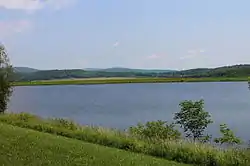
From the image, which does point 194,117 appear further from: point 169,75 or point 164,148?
point 169,75

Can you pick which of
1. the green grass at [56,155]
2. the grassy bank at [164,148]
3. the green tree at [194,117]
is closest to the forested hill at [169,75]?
the green tree at [194,117]

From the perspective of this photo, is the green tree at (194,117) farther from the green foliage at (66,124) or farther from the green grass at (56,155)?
the green grass at (56,155)

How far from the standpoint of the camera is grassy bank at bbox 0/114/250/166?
38.9ft

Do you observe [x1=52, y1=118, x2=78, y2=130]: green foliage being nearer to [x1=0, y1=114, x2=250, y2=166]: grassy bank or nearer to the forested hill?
[x1=0, y1=114, x2=250, y2=166]: grassy bank

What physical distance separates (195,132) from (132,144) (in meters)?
10.6

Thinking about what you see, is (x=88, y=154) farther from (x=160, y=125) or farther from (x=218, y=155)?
(x=160, y=125)

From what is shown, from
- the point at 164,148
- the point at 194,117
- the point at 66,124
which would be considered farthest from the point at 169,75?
the point at 164,148

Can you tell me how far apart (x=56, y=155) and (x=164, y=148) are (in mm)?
3910

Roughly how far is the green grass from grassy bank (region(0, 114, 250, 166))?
1009 mm

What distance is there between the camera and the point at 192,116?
24406mm

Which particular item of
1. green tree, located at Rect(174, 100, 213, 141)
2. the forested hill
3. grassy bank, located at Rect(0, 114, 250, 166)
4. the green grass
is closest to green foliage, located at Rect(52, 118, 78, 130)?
grassy bank, located at Rect(0, 114, 250, 166)

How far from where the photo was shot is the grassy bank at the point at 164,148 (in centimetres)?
1186

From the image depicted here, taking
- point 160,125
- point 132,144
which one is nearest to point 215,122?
point 160,125

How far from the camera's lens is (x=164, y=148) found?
13.5 m
